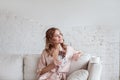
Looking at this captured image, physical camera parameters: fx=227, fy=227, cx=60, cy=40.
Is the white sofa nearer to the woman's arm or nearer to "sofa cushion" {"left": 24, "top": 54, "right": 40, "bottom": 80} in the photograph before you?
"sofa cushion" {"left": 24, "top": 54, "right": 40, "bottom": 80}

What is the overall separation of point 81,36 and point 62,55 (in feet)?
2.06

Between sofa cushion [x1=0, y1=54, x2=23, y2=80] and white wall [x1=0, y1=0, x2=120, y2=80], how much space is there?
409 mm

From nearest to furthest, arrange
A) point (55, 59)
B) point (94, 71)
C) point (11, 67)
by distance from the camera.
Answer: point (94, 71)
point (55, 59)
point (11, 67)

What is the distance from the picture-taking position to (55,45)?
240cm

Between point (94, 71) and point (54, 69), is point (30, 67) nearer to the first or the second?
point (54, 69)

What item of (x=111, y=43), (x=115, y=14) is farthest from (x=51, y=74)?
(x=115, y=14)

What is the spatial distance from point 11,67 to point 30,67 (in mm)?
205

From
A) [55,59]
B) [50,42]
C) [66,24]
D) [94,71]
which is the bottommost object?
[94,71]

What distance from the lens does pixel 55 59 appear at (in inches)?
93.0

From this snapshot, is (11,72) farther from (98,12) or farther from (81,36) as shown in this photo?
(98,12)

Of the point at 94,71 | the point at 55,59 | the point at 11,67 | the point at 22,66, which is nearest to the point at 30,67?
the point at 22,66

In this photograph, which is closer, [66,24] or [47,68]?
[47,68]

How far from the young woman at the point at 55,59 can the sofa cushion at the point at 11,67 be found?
0.24 meters

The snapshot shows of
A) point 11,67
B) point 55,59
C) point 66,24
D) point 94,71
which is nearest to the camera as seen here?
point 94,71
